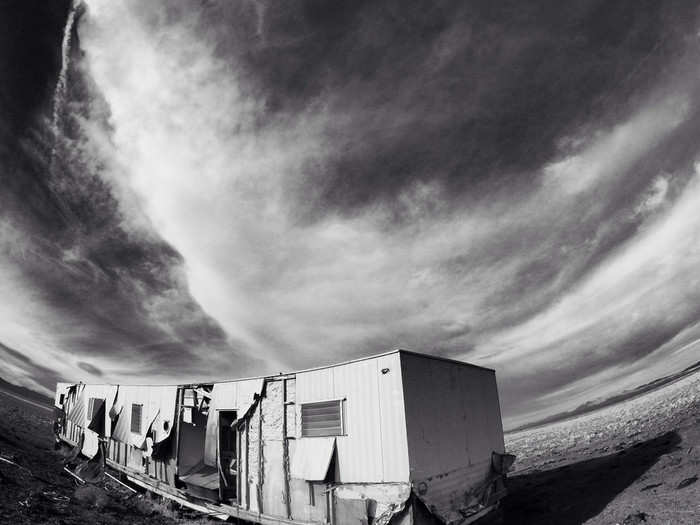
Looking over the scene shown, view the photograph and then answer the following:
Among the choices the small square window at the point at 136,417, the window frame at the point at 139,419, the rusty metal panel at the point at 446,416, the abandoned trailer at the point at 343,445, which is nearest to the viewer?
the abandoned trailer at the point at 343,445

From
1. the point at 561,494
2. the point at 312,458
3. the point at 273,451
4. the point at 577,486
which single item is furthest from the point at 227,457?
the point at 577,486

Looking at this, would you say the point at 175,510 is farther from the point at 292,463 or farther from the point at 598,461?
the point at 598,461

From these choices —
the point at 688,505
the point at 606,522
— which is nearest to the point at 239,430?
the point at 606,522

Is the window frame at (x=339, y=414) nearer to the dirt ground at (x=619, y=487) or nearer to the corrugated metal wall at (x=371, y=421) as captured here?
the corrugated metal wall at (x=371, y=421)

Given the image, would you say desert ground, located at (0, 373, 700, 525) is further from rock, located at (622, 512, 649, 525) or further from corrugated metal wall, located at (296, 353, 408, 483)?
corrugated metal wall, located at (296, 353, 408, 483)

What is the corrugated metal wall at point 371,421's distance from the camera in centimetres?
1066

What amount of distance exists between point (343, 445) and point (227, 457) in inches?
288

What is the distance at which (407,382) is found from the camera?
11.1 m

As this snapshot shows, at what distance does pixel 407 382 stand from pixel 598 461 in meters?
14.4

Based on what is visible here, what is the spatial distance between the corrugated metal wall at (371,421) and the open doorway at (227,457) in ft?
17.7

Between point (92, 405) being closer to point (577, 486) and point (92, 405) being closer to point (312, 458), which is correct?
point (312, 458)

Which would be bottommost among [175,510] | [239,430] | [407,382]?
[175,510]

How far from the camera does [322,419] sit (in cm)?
1252

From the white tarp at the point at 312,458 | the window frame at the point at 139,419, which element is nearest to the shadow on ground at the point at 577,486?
the white tarp at the point at 312,458
